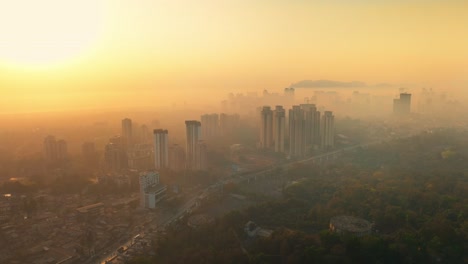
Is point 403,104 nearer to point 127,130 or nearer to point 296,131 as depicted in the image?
point 296,131

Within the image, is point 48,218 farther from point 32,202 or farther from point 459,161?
point 459,161

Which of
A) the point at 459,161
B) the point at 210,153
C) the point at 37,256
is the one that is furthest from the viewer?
the point at 210,153

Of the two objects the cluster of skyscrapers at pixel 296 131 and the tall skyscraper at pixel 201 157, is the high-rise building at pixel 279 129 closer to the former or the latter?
the cluster of skyscrapers at pixel 296 131

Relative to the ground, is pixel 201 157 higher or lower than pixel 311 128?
lower

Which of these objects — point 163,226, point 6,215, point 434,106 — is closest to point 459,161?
point 163,226

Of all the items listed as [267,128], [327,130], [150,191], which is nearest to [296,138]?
[267,128]

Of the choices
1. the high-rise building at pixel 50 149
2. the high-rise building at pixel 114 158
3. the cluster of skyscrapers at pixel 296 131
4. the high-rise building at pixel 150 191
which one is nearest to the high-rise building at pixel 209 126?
the cluster of skyscrapers at pixel 296 131
